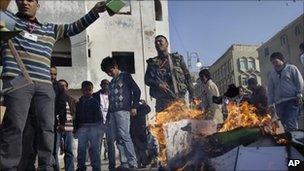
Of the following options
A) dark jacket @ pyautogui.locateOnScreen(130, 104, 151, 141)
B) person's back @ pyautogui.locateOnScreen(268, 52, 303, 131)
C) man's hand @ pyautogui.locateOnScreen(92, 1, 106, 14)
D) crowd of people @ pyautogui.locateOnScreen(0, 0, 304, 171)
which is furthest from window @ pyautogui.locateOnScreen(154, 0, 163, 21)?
man's hand @ pyautogui.locateOnScreen(92, 1, 106, 14)

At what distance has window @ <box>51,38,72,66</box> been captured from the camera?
2381cm

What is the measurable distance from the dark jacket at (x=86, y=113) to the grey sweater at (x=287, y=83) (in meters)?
3.45

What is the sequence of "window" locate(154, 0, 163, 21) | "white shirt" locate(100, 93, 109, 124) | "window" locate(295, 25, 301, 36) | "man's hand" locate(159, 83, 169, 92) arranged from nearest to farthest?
"man's hand" locate(159, 83, 169, 92) < "white shirt" locate(100, 93, 109, 124) < "window" locate(154, 0, 163, 21) < "window" locate(295, 25, 301, 36)

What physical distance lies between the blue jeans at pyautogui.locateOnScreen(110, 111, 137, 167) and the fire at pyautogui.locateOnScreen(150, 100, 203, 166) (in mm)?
601

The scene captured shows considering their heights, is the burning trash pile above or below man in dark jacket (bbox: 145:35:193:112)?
below

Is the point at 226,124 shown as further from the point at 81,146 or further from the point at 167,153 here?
the point at 81,146

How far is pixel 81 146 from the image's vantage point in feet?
25.1

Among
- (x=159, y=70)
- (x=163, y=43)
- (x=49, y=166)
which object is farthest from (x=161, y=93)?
(x=49, y=166)

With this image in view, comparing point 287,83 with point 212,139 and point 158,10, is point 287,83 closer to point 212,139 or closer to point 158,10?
point 212,139

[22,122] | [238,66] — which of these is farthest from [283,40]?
[22,122]

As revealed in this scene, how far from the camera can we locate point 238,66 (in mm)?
70000

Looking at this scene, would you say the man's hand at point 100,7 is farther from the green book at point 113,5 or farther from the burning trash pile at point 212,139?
the burning trash pile at point 212,139

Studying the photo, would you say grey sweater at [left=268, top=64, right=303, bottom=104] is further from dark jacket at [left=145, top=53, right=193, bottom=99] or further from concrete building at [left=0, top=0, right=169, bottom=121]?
concrete building at [left=0, top=0, right=169, bottom=121]

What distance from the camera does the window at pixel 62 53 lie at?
23.8m
